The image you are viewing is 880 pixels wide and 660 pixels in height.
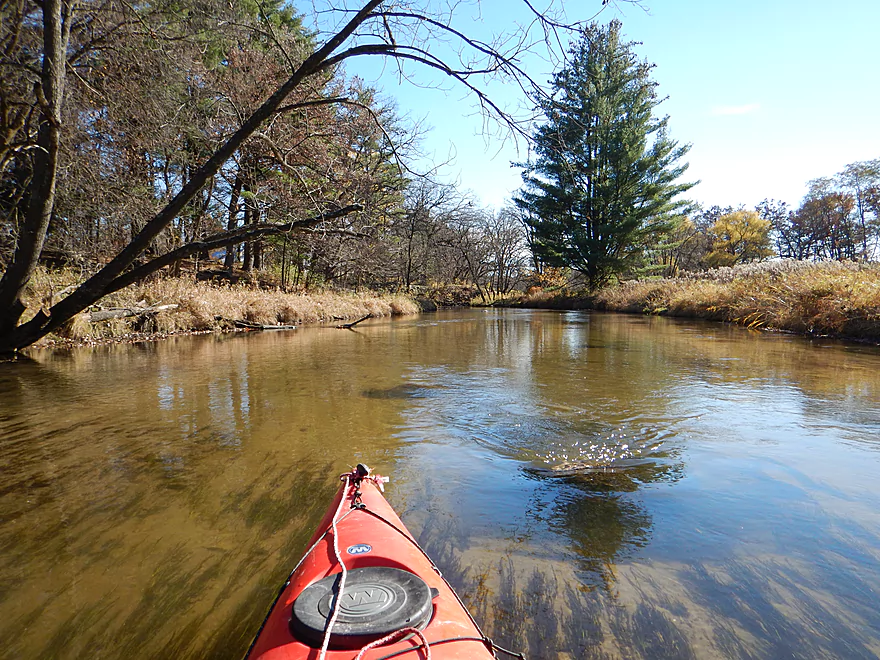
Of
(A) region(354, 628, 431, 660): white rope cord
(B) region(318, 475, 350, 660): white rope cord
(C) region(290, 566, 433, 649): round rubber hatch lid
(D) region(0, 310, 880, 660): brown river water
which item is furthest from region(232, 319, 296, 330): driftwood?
(A) region(354, 628, 431, 660): white rope cord

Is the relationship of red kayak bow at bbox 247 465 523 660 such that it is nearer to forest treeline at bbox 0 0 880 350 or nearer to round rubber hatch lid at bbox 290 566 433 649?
round rubber hatch lid at bbox 290 566 433 649

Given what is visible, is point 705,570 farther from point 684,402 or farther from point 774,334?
point 774,334

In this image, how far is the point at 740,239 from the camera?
39594 mm

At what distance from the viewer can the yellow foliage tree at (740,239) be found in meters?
39.2

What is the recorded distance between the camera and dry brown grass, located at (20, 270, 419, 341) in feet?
31.1

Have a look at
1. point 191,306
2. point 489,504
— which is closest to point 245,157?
point 191,306

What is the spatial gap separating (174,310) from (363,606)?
40.0 ft

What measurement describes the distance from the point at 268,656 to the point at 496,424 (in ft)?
11.3

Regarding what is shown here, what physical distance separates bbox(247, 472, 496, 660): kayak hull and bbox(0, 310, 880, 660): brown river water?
43 centimetres

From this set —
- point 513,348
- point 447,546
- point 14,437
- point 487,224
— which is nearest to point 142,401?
point 14,437

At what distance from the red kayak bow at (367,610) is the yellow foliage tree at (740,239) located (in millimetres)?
45136

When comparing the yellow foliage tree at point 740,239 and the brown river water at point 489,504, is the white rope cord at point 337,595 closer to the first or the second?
the brown river water at point 489,504

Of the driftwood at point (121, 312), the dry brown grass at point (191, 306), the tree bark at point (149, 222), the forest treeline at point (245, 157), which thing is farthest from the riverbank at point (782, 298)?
the driftwood at point (121, 312)

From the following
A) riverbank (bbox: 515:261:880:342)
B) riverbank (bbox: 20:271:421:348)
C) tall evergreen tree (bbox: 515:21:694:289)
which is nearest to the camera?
riverbank (bbox: 20:271:421:348)
